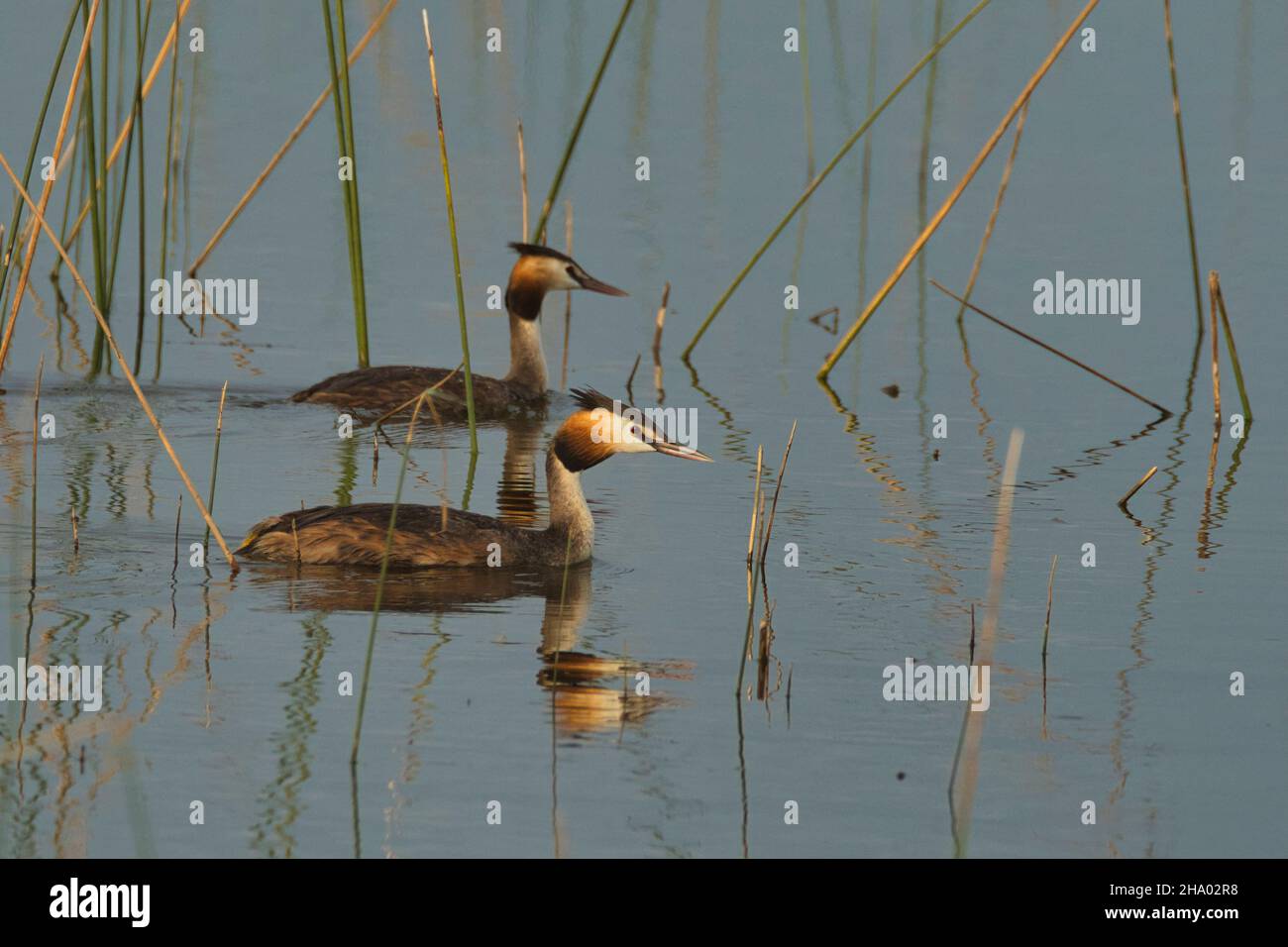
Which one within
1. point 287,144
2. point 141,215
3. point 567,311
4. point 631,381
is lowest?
point 631,381

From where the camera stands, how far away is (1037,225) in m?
18.6

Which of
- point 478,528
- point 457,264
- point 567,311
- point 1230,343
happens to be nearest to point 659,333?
point 567,311

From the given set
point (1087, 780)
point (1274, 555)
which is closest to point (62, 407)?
point (1274, 555)

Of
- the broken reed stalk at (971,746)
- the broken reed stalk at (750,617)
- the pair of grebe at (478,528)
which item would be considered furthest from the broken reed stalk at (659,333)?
the broken reed stalk at (971,746)

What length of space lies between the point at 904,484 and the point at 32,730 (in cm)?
568

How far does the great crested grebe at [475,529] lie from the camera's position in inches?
366

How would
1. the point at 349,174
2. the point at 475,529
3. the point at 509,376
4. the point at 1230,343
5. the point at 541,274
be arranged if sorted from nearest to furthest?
1. the point at 475,529
2. the point at 349,174
3. the point at 1230,343
4. the point at 509,376
5. the point at 541,274

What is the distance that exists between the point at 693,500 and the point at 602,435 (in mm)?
1446

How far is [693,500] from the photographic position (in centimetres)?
1109

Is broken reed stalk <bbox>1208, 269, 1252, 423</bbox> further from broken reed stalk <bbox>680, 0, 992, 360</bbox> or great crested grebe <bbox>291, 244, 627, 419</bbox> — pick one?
great crested grebe <bbox>291, 244, 627, 419</bbox>

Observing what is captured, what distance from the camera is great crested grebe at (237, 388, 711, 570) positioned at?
30.5ft

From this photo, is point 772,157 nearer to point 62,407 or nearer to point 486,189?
point 486,189

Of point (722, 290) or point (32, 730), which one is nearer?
point (32, 730)

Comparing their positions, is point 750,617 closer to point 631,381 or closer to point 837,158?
point 837,158
